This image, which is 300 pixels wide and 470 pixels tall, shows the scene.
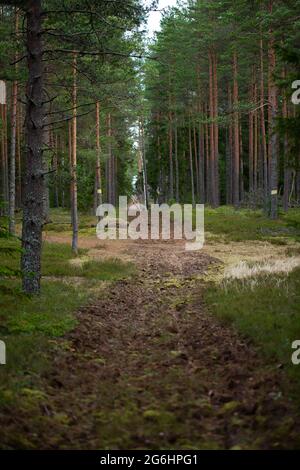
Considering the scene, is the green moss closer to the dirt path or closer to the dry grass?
the dirt path

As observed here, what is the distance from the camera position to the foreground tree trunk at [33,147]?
948 cm

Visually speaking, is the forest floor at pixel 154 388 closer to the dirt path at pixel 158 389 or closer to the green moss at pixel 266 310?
the dirt path at pixel 158 389

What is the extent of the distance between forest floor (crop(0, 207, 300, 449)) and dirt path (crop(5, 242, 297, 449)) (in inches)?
0.5

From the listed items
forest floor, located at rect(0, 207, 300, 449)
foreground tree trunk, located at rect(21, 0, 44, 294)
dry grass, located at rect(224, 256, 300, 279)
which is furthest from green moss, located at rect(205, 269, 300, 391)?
foreground tree trunk, located at rect(21, 0, 44, 294)

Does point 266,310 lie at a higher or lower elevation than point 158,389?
higher

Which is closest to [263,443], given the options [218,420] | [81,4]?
[218,420]

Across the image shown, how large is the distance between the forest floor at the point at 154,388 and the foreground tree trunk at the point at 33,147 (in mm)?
1823

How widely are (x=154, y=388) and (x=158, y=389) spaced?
0.07 m

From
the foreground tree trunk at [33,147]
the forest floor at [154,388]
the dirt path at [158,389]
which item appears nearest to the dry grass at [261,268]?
the forest floor at [154,388]

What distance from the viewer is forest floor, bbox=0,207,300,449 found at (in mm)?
4605

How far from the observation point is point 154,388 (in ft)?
19.1

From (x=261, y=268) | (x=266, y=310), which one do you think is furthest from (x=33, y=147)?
(x=261, y=268)

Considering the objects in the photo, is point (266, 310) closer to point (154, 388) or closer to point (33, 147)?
point (154, 388)
